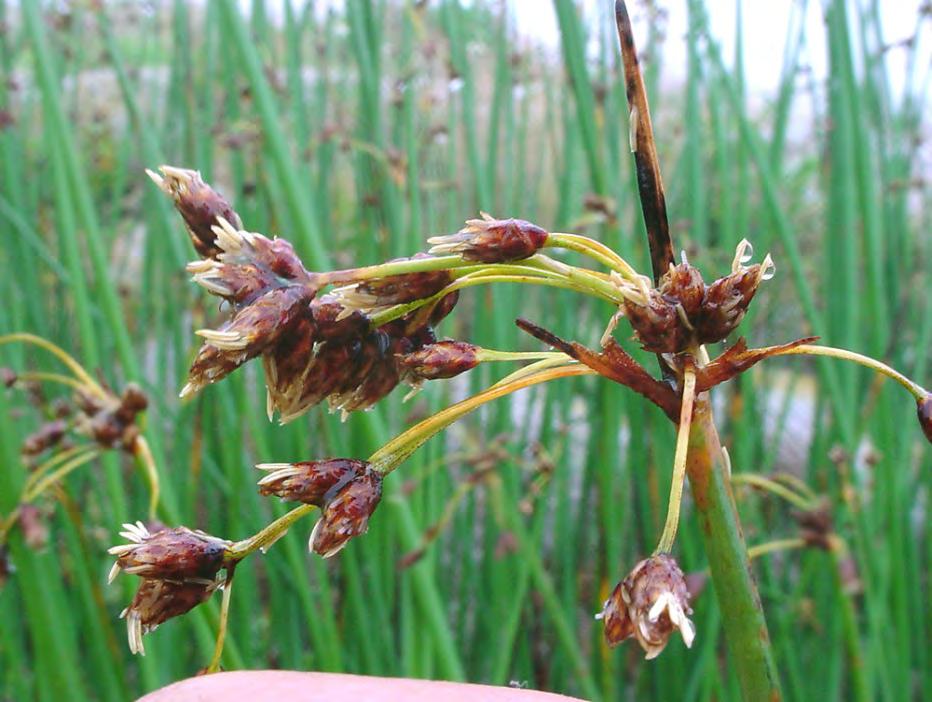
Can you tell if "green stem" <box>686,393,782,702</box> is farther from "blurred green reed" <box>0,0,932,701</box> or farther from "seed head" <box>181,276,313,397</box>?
"blurred green reed" <box>0,0,932,701</box>

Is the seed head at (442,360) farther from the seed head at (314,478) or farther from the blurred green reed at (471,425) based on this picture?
the blurred green reed at (471,425)

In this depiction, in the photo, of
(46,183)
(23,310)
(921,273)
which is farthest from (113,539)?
(921,273)

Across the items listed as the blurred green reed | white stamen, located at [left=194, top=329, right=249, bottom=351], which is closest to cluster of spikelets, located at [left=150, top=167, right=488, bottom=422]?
white stamen, located at [left=194, top=329, right=249, bottom=351]

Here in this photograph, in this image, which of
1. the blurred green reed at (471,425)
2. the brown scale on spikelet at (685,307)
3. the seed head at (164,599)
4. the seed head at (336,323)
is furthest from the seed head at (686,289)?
the blurred green reed at (471,425)

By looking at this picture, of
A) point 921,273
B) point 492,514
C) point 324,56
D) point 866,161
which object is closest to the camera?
point 866,161

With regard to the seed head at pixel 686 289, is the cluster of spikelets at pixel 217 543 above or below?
below

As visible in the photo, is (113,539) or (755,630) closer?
(755,630)

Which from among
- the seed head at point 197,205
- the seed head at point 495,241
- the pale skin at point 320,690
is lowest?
the pale skin at point 320,690

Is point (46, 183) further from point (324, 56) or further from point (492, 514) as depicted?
point (492, 514)
